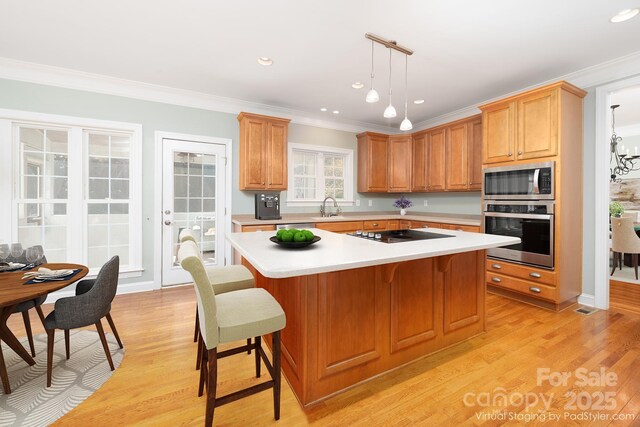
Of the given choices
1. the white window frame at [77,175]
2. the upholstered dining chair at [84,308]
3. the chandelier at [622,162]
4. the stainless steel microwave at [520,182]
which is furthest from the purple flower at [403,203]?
the upholstered dining chair at [84,308]

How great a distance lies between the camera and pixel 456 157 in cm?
430

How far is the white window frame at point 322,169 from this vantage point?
468cm

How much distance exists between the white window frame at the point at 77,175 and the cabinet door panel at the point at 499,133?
449 cm

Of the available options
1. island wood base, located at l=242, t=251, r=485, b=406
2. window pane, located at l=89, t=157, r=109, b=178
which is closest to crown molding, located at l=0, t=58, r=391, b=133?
window pane, located at l=89, t=157, r=109, b=178

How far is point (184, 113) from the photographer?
383cm

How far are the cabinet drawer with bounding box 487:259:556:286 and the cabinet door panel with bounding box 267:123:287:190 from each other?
3034 millimetres

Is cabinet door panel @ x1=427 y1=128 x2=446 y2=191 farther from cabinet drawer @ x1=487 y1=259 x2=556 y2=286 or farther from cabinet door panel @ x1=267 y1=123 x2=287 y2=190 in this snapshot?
cabinet door panel @ x1=267 y1=123 x2=287 y2=190

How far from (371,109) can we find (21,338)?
16.0ft

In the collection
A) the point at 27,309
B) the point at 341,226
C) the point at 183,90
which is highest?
the point at 183,90

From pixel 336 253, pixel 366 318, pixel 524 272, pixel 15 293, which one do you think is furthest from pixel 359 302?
pixel 524 272

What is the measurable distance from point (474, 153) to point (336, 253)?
350 cm

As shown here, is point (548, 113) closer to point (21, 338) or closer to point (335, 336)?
point (335, 336)

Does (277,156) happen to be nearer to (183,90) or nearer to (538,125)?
(183,90)

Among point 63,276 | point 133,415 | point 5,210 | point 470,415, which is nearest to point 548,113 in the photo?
point 470,415
